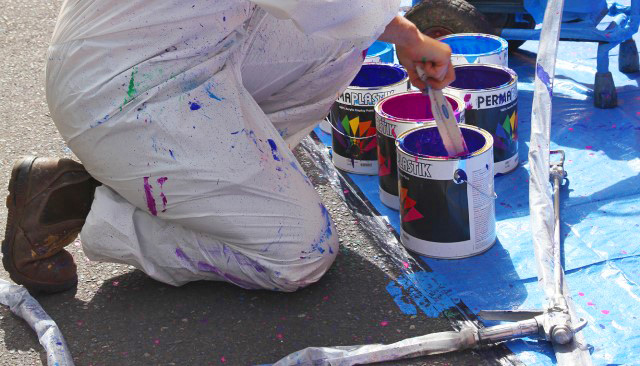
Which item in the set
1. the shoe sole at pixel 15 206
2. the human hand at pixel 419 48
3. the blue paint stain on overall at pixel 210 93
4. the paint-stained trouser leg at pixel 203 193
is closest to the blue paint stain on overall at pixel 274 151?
the paint-stained trouser leg at pixel 203 193

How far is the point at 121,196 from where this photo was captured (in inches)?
87.7

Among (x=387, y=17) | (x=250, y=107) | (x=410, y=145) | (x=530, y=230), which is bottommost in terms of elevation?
(x=530, y=230)

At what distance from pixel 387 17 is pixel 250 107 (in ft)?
1.42

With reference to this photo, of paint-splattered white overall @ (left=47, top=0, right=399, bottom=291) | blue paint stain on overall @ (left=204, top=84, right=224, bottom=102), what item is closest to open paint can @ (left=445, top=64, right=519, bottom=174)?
paint-splattered white overall @ (left=47, top=0, right=399, bottom=291)

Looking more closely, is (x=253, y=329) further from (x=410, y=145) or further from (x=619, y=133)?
(x=619, y=133)

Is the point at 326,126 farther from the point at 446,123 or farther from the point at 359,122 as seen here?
the point at 446,123

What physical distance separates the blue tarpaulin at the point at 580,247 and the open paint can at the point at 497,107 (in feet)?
0.25

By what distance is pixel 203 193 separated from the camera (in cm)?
209

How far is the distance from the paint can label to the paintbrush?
403mm

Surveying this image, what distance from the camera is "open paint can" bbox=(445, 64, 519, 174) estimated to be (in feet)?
8.84

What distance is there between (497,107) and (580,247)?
584mm

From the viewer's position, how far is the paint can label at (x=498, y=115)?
2.69 metres

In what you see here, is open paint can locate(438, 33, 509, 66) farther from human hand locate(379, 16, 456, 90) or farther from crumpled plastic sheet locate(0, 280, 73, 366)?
crumpled plastic sheet locate(0, 280, 73, 366)

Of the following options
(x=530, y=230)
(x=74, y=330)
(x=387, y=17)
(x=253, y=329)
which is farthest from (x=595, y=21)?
(x=74, y=330)
